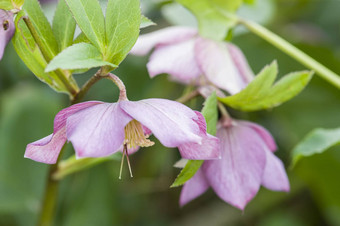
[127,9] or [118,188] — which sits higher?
[127,9]

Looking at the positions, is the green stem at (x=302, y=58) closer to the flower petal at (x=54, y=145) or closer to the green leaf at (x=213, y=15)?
the green leaf at (x=213, y=15)

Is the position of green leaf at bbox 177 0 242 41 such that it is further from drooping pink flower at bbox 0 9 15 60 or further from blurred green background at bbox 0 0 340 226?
drooping pink flower at bbox 0 9 15 60

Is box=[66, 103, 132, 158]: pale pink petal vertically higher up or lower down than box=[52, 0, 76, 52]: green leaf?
lower down

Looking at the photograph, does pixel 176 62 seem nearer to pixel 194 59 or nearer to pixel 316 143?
pixel 194 59

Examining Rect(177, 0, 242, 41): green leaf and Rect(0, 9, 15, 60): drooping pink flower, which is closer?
Rect(0, 9, 15, 60): drooping pink flower

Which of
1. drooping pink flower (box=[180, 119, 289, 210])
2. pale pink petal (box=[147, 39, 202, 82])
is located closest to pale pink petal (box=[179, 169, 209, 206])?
drooping pink flower (box=[180, 119, 289, 210])

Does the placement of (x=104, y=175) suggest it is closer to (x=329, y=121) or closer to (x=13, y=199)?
(x=13, y=199)

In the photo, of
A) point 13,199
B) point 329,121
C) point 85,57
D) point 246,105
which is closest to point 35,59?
point 85,57
